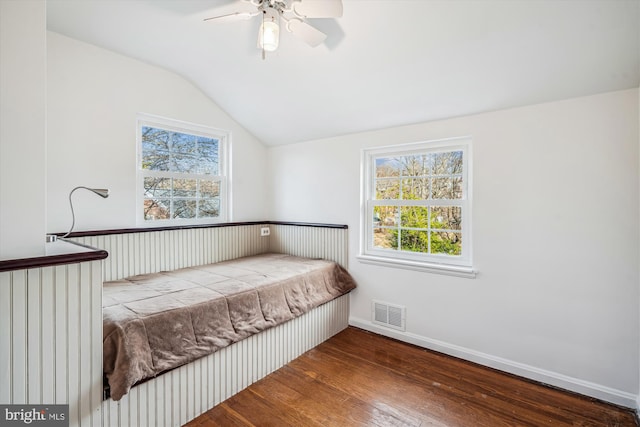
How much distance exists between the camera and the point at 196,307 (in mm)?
1961

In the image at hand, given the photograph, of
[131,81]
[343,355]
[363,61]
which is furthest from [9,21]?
[343,355]

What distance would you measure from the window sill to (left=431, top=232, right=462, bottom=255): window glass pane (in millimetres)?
144

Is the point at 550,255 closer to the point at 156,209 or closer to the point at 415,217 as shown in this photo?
the point at 415,217

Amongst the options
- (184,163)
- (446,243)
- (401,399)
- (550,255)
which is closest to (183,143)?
(184,163)

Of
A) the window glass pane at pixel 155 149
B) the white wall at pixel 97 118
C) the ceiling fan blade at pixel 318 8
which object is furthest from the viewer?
the window glass pane at pixel 155 149

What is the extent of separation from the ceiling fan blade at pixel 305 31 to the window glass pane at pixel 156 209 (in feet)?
6.83

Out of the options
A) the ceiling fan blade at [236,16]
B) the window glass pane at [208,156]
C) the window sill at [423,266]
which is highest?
the ceiling fan blade at [236,16]

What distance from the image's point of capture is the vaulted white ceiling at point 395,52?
1.80 meters

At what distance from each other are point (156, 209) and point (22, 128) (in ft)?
5.61

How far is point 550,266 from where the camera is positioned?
2.27m

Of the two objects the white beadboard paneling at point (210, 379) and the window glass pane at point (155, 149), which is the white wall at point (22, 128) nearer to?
the white beadboard paneling at point (210, 379)

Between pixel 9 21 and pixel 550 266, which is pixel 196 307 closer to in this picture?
pixel 9 21

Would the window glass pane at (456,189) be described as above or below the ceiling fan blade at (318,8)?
below

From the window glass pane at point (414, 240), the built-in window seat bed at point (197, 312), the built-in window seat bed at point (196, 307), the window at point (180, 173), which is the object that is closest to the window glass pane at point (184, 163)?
the window at point (180, 173)
